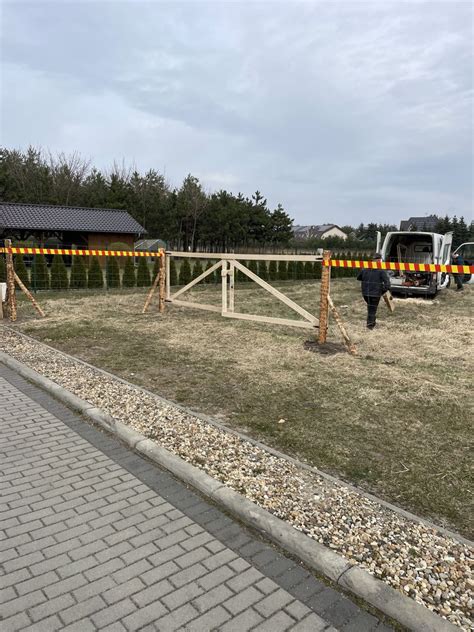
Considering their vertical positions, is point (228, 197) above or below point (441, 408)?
above

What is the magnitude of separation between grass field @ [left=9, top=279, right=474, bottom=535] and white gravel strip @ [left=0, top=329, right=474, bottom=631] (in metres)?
0.30

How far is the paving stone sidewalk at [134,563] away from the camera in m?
2.19

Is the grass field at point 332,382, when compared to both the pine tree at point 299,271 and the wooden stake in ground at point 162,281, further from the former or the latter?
the pine tree at point 299,271

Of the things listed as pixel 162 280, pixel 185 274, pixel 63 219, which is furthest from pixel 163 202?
pixel 162 280

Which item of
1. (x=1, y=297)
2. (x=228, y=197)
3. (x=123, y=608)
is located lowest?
(x=123, y=608)

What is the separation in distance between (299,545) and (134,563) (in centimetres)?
98

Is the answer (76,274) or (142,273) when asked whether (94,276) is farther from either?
(142,273)

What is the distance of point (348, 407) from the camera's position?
5.10 meters

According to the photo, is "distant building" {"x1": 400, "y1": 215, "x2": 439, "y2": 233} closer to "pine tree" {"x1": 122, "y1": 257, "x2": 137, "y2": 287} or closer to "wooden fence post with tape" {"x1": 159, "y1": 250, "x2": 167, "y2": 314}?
"pine tree" {"x1": 122, "y1": 257, "x2": 137, "y2": 287}

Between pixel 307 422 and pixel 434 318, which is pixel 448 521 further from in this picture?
pixel 434 318

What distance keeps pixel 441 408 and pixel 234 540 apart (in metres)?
3.32

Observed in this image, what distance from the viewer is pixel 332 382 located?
6.02m

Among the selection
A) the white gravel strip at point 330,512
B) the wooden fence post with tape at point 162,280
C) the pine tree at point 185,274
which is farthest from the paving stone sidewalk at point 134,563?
the pine tree at point 185,274

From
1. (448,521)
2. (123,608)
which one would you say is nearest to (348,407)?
(448,521)
